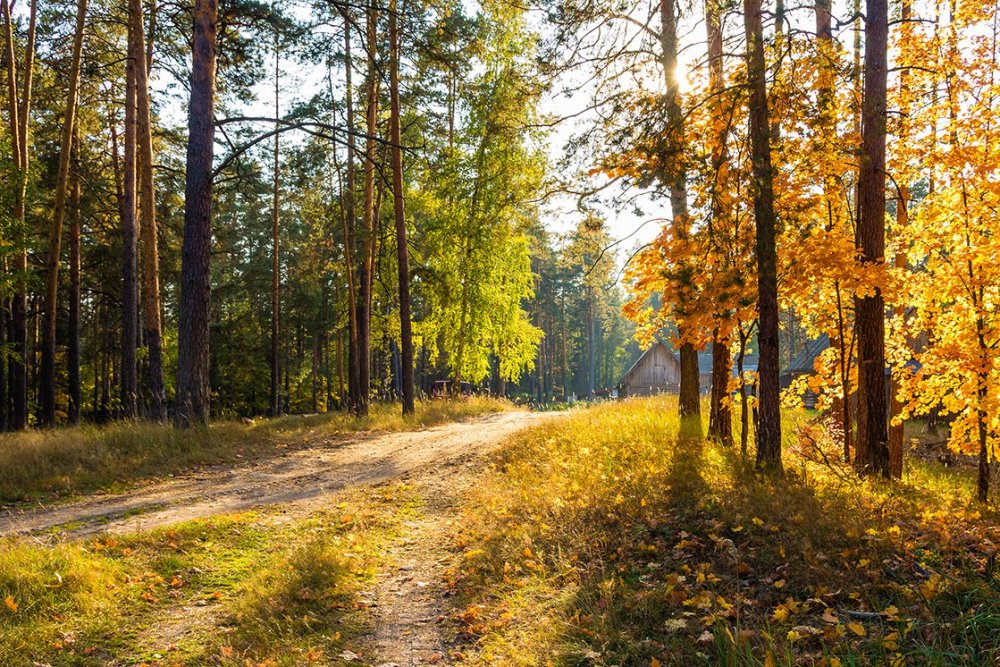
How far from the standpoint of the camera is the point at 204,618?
4508mm

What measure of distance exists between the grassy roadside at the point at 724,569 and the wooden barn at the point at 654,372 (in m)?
41.7

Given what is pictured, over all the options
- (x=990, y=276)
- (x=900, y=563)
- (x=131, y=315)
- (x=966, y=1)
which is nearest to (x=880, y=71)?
(x=966, y=1)

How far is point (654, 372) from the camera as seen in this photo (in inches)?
1955

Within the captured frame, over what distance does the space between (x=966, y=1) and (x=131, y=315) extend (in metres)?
18.0

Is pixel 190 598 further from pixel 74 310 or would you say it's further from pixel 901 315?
pixel 74 310

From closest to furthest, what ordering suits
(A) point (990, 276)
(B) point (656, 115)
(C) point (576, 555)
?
(C) point (576, 555), (A) point (990, 276), (B) point (656, 115)

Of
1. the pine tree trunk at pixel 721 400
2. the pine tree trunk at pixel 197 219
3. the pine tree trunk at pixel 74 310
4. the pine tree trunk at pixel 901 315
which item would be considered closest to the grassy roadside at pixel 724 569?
the pine tree trunk at pixel 901 315

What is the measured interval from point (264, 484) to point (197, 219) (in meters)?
5.32

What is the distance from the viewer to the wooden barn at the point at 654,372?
48750 millimetres

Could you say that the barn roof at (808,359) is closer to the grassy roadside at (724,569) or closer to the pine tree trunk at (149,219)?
the grassy roadside at (724,569)

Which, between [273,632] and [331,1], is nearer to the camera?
[273,632]

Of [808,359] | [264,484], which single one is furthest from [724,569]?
[808,359]

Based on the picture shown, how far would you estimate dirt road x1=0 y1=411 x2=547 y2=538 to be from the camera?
20.5 feet

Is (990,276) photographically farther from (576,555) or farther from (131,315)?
(131,315)
